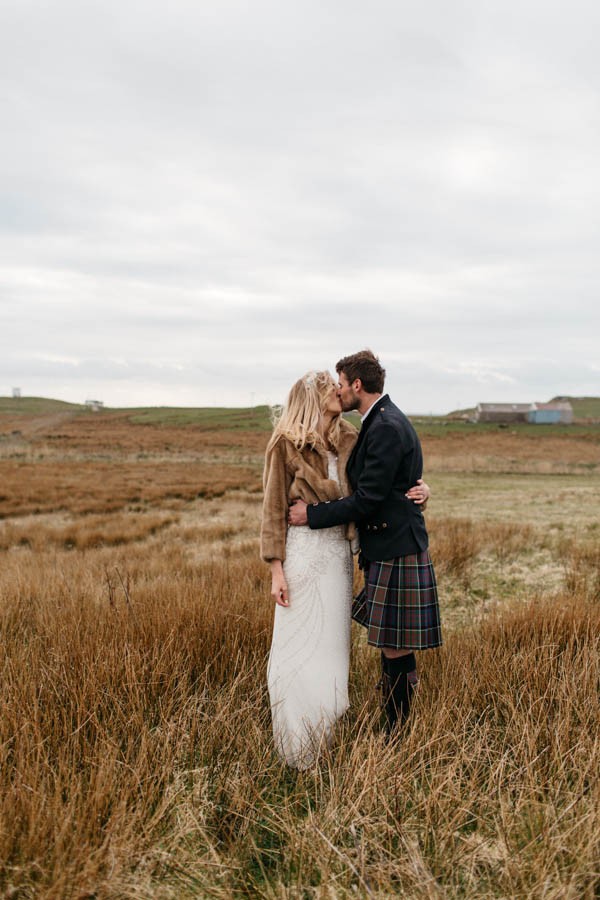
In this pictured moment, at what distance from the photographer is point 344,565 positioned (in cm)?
303

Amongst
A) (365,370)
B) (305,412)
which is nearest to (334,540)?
(305,412)

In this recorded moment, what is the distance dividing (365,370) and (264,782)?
6.90 ft

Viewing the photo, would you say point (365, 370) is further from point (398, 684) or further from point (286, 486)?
point (398, 684)

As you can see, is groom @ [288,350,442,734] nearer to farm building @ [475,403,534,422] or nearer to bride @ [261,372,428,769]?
bride @ [261,372,428,769]

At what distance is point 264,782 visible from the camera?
262cm

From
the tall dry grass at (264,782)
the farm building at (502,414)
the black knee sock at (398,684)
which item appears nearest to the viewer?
the tall dry grass at (264,782)

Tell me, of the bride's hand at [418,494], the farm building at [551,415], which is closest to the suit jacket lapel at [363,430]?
the bride's hand at [418,494]

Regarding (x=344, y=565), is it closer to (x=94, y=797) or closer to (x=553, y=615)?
(x=94, y=797)

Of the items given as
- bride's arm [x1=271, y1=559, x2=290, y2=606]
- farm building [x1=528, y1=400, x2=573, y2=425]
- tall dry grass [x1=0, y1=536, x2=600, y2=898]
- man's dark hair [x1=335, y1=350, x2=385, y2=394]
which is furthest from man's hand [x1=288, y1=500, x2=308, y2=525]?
farm building [x1=528, y1=400, x2=573, y2=425]

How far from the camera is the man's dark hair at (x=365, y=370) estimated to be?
3.00 metres

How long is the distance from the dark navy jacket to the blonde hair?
26 centimetres

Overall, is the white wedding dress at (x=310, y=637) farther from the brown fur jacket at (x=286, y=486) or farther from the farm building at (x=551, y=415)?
the farm building at (x=551, y=415)

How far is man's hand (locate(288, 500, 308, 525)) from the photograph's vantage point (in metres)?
2.91

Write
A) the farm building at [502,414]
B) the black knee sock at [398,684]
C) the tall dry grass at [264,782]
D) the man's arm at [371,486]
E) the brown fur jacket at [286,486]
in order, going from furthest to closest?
the farm building at [502,414] < the black knee sock at [398,684] < the brown fur jacket at [286,486] < the man's arm at [371,486] < the tall dry grass at [264,782]
